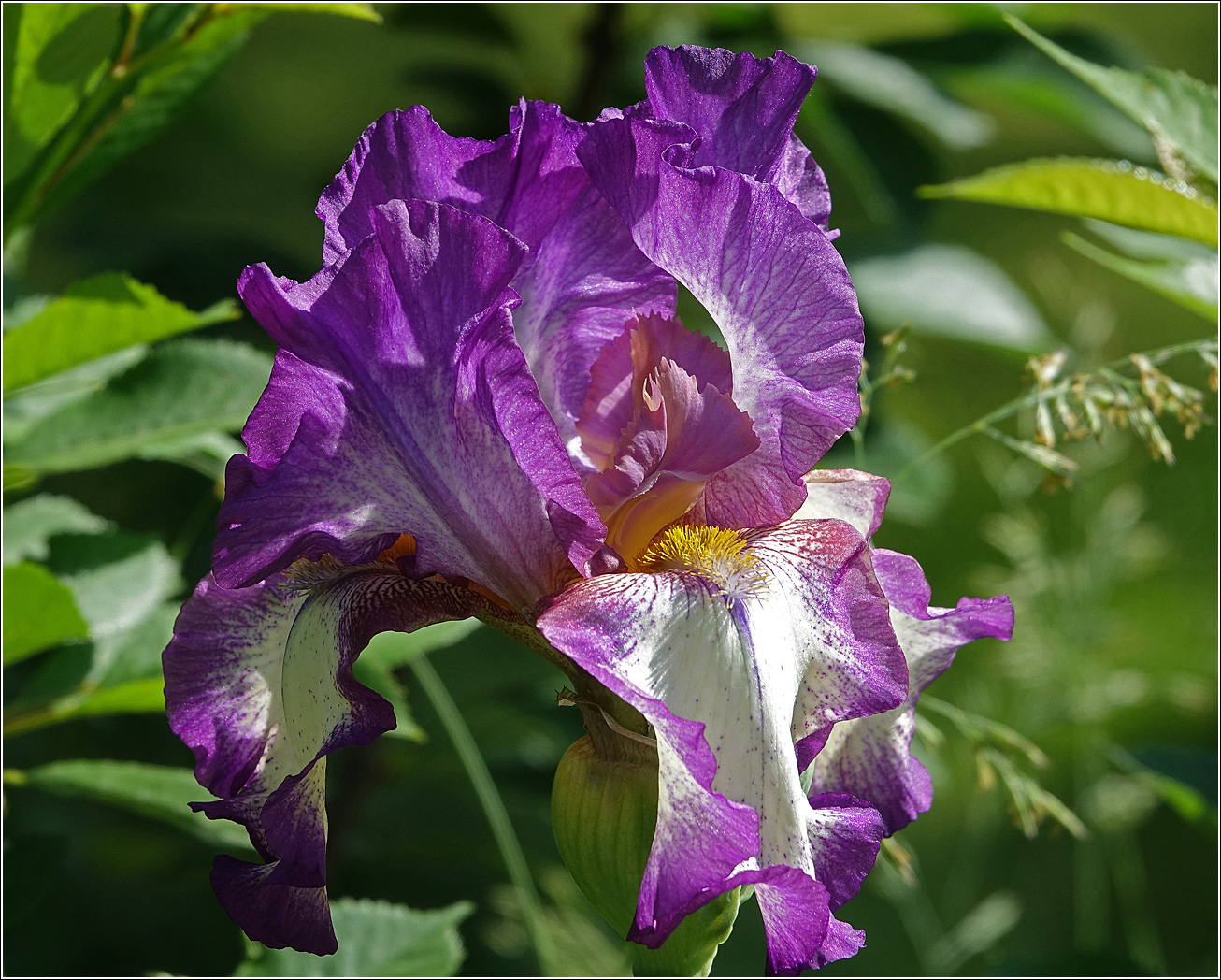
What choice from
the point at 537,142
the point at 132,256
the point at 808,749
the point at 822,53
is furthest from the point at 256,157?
the point at 808,749

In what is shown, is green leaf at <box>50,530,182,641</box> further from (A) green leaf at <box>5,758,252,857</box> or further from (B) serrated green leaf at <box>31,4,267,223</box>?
(B) serrated green leaf at <box>31,4,267,223</box>

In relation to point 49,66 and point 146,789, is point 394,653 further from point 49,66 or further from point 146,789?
point 49,66

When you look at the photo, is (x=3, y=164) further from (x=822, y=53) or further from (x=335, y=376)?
(x=822, y=53)

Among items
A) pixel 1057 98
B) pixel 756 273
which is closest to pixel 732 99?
pixel 756 273

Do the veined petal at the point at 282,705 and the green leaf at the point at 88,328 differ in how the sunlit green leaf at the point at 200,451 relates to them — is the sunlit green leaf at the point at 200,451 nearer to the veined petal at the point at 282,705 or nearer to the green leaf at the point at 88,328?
the green leaf at the point at 88,328

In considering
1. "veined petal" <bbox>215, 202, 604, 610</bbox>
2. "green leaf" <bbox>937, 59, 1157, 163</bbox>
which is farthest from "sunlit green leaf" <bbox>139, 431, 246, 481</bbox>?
"green leaf" <bbox>937, 59, 1157, 163</bbox>

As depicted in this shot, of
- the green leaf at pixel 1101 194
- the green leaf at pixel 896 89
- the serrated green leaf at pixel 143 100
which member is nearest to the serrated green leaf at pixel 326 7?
the serrated green leaf at pixel 143 100
